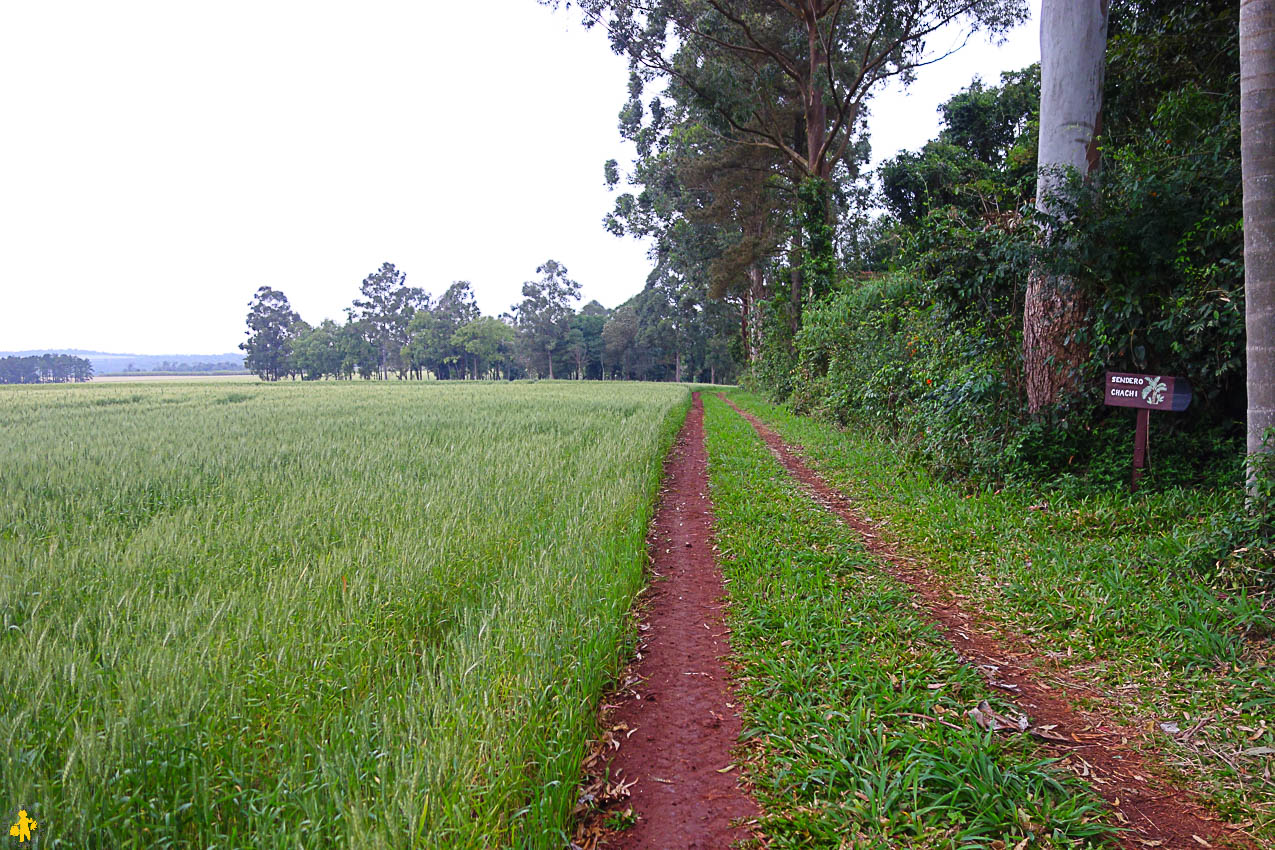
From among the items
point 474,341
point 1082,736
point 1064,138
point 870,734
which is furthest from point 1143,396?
point 474,341

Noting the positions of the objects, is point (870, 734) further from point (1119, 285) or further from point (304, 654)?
point (1119, 285)

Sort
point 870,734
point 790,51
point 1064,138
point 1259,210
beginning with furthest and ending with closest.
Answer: point 790,51, point 1064,138, point 1259,210, point 870,734

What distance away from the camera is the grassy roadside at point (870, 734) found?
2021 mm

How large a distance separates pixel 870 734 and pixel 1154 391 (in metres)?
4.45

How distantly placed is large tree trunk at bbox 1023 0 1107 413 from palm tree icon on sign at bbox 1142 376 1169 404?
39.0 inches

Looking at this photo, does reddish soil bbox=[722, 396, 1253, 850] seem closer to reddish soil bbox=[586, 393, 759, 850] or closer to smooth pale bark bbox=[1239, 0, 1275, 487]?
reddish soil bbox=[586, 393, 759, 850]

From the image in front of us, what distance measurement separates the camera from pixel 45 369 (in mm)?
80375

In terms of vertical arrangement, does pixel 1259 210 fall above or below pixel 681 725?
above

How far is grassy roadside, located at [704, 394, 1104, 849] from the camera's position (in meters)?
2.02

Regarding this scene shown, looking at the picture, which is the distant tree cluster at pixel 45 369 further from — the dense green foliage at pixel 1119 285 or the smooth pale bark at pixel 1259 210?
the smooth pale bark at pixel 1259 210

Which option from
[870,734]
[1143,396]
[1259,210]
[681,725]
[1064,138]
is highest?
[1064,138]

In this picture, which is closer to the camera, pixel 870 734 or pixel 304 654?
pixel 870 734

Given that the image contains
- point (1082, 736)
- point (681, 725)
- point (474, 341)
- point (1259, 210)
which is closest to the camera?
point (1082, 736)

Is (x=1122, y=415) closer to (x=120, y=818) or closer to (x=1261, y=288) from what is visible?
(x=1261, y=288)
